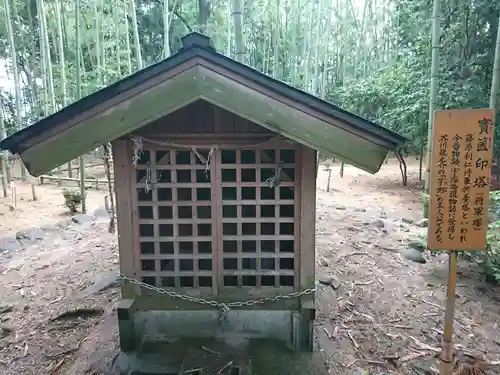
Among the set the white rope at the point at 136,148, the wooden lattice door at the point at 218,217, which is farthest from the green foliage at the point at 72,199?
the white rope at the point at 136,148

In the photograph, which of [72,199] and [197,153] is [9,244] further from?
[197,153]

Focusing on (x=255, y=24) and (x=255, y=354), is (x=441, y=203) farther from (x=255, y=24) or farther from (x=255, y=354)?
(x=255, y=24)

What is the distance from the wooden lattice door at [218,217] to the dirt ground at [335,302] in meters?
0.88

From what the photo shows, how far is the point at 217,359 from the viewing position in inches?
131

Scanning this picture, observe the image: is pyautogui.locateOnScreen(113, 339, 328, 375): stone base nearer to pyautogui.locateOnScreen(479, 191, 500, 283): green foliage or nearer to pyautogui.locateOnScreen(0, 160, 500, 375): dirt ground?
pyautogui.locateOnScreen(0, 160, 500, 375): dirt ground

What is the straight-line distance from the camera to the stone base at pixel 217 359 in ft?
10.5

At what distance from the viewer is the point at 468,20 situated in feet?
28.7

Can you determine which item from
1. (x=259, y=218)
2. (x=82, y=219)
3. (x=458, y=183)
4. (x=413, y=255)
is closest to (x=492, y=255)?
(x=413, y=255)

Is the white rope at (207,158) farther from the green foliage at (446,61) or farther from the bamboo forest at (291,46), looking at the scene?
the green foliage at (446,61)

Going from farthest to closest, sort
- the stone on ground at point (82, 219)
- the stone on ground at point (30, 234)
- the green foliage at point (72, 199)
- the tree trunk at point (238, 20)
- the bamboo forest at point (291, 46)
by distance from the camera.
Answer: the green foliage at point (72, 199), the bamboo forest at point (291, 46), the stone on ground at point (82, 219), the stone on ground at point (30, 234), the tree trunk at point (238, 20)

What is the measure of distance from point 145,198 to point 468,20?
8455mm

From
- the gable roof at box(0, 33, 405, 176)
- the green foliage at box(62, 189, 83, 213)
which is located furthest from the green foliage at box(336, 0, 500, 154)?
the green foliage at box(62, 189, 83, 213)

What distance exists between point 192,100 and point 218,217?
1.11m

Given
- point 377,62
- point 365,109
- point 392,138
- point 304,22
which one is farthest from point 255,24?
point 392,138
